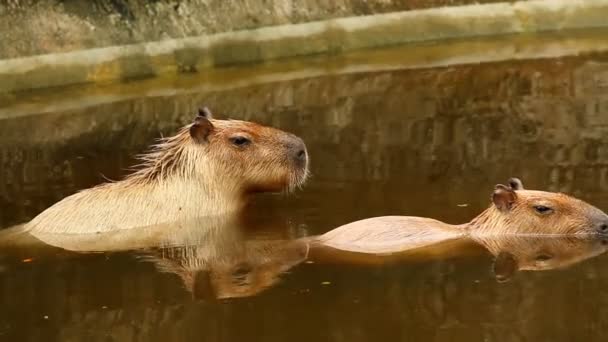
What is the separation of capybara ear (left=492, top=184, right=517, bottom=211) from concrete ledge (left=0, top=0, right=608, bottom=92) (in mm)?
9398

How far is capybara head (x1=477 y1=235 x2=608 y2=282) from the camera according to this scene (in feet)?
25.2

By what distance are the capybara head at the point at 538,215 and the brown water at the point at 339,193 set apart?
447 mm

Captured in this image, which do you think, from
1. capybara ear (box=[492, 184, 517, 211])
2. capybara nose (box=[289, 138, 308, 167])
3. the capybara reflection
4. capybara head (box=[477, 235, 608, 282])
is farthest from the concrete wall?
capybara head (box=[477, 235, 608, 282])

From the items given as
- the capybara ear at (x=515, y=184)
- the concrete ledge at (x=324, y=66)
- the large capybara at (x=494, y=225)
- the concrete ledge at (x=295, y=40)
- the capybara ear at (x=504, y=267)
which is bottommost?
the capybara ear at (x=504, y=267)

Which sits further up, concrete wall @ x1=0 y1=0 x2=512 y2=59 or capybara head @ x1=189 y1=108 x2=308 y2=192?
concrete wall @ x1=0 y1=0 x2=512 y2=59

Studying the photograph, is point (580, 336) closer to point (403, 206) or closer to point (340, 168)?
point (403, 206)

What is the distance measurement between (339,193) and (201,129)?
53.1 inches

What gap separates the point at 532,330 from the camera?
6.38m

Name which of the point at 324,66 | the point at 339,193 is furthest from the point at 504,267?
the point at 324,66

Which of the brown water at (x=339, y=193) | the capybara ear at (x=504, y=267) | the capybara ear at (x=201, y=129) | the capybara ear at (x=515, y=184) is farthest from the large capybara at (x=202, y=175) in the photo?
the capybara ear at (x=504, y=267)

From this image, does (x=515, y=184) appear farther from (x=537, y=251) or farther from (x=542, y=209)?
(x=537, y=251)

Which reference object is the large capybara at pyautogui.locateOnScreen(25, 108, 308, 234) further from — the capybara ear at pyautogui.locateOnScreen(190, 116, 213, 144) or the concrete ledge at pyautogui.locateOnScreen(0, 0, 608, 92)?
the concrete ledge at pyautogui.locateOnScreen(0, 0, 608, 92)

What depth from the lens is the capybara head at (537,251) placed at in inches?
302

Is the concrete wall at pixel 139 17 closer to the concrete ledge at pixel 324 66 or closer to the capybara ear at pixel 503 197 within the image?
the concrete ledge at pixel 324 66
